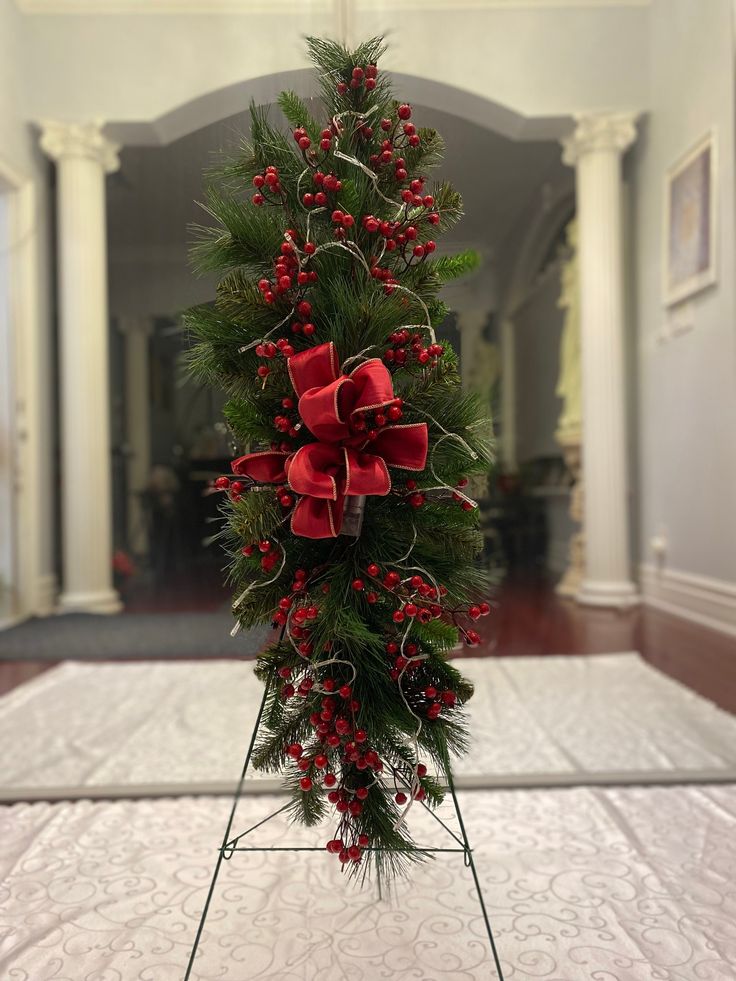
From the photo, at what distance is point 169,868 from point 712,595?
1264 millimetres

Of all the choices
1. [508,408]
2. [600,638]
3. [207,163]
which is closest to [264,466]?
[207,163]

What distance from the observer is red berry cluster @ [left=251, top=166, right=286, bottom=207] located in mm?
795

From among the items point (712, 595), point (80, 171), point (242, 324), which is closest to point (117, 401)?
point (80, 171)

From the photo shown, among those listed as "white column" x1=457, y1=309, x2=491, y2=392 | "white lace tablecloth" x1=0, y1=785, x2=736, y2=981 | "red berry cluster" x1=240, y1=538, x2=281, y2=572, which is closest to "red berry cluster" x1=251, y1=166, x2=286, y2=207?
"red berry cluster" x1=240, y1=538, x2=281, y2=572

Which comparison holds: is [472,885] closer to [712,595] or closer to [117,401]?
[712,595]

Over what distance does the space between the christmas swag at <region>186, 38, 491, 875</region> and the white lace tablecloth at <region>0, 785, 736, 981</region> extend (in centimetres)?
19

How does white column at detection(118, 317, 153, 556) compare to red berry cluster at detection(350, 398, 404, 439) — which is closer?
red berry cluster at detection(350, 398, 404, 439)

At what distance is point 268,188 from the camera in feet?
2.70

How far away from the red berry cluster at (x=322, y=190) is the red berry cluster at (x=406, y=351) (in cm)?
16

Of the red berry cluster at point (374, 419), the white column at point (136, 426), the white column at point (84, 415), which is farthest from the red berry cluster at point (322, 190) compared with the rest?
the white column at point (84, 415)

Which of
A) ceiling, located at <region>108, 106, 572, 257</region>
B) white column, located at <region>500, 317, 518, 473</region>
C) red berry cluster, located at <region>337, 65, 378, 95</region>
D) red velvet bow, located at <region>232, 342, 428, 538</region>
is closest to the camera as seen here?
red velvet bow, located at <region>232, 342, 428, 538</region>

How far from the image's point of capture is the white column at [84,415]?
1.71m

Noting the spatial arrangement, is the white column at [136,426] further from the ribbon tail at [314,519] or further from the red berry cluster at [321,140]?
the ribbon tail at [314,519]

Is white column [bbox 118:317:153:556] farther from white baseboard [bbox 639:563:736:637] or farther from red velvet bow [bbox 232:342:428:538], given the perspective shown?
white baseboard [bbox 639:563:736:637]
